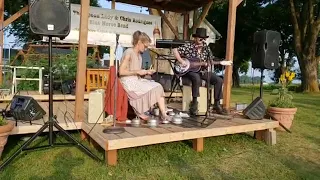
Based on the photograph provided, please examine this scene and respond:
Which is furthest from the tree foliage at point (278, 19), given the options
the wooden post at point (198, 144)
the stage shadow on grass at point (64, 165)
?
the stage shadow on grass at point (64, 165)

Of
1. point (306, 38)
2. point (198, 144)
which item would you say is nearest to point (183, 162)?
point (198, 144)

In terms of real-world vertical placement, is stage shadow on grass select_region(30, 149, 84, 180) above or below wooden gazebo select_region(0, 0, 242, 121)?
below

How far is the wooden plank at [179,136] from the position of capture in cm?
290

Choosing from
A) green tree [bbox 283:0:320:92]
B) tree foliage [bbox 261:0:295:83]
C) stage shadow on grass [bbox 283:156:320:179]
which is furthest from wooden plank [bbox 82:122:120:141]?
tree foliage [bbox 261:0:295:83]

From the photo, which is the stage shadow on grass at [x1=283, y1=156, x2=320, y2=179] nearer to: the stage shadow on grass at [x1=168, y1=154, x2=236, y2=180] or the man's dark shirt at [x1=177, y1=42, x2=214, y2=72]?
the stage shadow on grass at [x1=168, y1=154, x2=236, y2=180]

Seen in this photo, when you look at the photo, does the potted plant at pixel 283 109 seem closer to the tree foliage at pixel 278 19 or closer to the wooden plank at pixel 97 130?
the wooden plank at pixel 97 130

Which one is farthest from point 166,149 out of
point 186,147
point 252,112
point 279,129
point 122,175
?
point 279,129

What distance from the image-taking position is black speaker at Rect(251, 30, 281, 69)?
441 cm

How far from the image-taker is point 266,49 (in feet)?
14.5

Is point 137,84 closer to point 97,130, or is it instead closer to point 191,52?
point 97,130

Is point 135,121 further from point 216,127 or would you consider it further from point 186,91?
point 186,91

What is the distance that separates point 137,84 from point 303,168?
2.04 m

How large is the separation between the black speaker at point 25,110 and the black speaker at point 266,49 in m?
3.11

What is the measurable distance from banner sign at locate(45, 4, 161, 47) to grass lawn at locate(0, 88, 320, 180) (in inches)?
109
